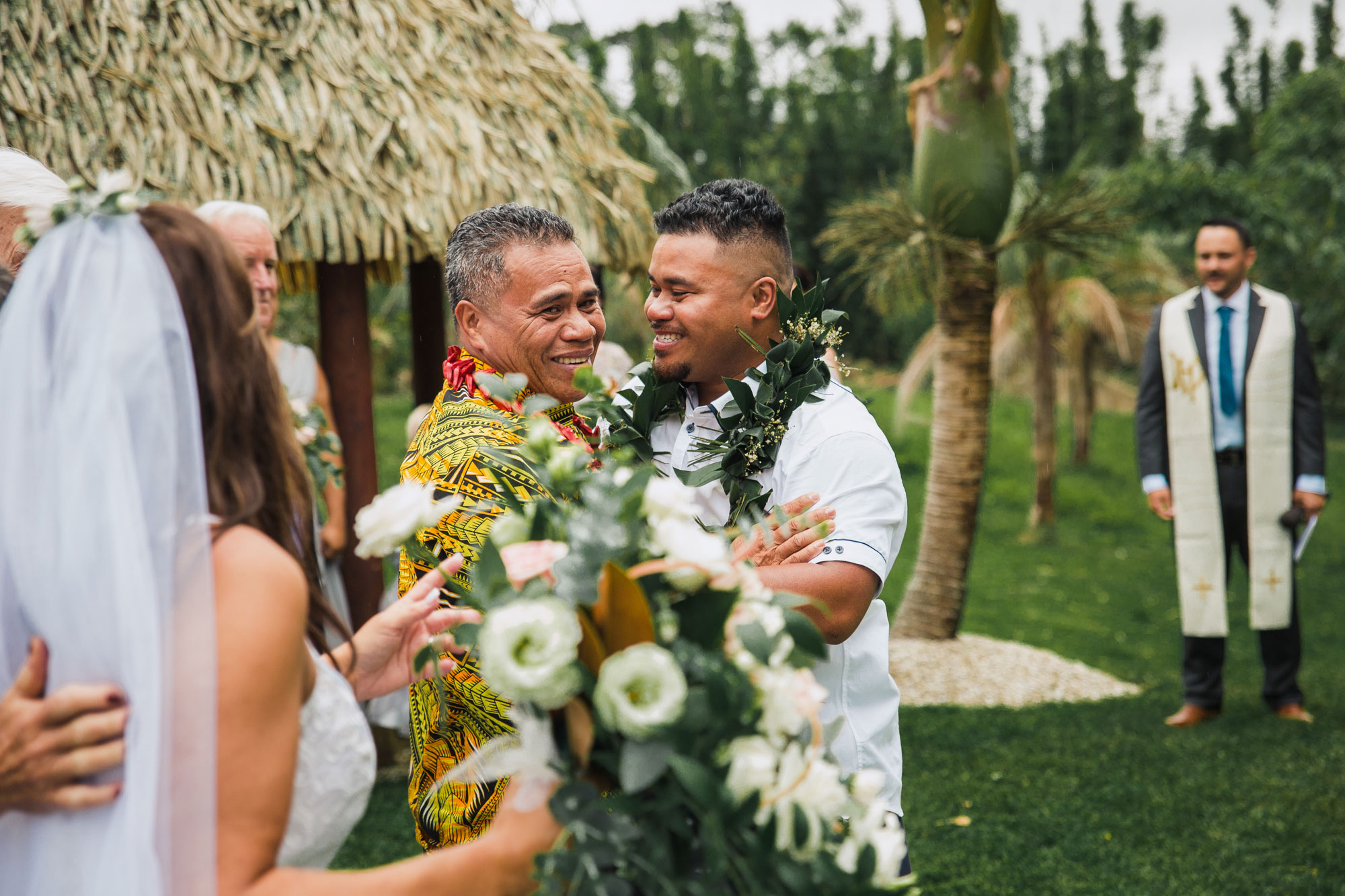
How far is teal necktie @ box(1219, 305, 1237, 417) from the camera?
6.27m

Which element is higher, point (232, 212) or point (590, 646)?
point (232, 212)

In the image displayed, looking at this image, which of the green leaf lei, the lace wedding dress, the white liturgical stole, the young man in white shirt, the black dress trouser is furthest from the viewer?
the black dress trouser

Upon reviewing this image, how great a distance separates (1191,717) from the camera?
6.28m

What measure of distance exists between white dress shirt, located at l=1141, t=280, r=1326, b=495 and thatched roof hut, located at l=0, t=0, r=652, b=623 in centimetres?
348

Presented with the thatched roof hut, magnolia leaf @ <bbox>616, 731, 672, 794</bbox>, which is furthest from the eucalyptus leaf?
the thatched roof hut

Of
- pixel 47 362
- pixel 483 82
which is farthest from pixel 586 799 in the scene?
pixel 483 82

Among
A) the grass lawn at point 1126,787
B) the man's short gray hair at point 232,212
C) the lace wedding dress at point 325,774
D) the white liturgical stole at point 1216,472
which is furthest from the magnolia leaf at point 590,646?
the white liturgical stole at point 1216,472

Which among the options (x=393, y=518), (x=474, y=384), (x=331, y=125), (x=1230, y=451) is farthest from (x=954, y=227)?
(x=393, y=518)

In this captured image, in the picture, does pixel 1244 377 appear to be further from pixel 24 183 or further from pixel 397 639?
pixel 24 183

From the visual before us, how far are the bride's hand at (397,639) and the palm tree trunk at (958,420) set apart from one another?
5510 mm

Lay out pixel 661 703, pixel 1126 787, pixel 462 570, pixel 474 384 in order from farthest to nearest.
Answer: pixel 1126 787
pixel 474 384
pixel 462 570
pixel 661 703

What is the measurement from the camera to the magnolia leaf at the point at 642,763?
1.42 metres

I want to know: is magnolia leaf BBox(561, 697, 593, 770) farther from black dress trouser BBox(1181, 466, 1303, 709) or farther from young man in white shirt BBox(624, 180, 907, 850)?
black dress trouser BBox(1181, 466, 1303, 709)

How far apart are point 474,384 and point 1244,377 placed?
5389 mm
